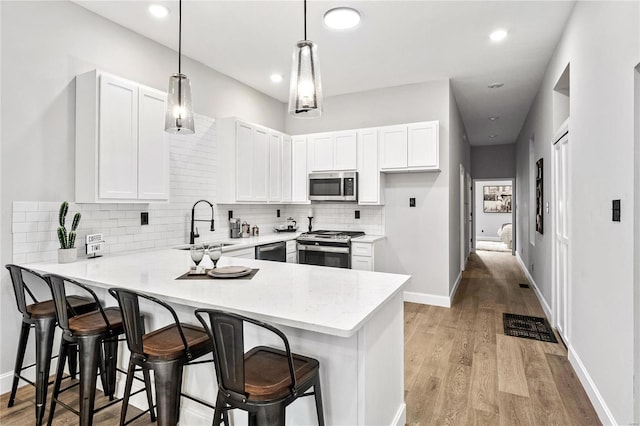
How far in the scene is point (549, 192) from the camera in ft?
12.7

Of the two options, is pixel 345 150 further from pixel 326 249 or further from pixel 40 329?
pixel 40 329

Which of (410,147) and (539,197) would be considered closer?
(410,147)

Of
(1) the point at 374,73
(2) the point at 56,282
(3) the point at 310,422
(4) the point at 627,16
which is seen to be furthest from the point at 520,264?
(2) the point at 56,282

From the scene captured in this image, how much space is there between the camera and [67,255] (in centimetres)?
256

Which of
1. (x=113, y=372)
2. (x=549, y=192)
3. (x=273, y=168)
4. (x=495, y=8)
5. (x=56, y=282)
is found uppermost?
(x=495, y=8)

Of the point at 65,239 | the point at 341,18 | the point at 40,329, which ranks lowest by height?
the point at 40,329

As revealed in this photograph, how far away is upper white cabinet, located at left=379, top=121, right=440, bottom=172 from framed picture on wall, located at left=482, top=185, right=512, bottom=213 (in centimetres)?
934

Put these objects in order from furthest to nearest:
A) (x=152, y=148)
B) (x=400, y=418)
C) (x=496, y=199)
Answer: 1. (x=496, y=199)
2. (x=152, y=148)
3. (x=400, y=418)

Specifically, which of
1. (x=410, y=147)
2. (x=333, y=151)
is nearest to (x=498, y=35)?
(x=410, y=147)

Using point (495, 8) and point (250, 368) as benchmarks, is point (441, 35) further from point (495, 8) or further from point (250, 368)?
point (250, 368)

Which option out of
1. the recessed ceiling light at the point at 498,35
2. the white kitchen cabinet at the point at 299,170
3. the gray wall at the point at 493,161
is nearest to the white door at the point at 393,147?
the white kitchen cabinet at the point at 299,170

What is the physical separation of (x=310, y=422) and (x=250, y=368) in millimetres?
482

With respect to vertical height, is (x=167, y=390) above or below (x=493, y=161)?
below

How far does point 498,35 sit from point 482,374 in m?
3.10
